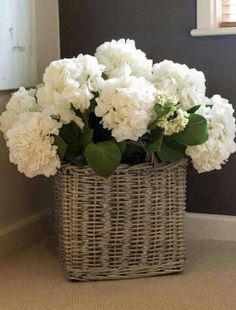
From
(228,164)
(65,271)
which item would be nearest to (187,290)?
(65,271)

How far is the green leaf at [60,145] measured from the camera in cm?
181

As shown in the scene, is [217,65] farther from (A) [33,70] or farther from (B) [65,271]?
(B) [65,271]

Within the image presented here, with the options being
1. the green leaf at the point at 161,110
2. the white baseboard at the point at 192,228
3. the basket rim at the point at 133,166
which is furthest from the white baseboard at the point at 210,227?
the green leaf at the point at 161,110

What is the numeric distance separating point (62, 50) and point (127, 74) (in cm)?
76

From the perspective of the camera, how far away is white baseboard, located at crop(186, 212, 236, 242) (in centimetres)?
234

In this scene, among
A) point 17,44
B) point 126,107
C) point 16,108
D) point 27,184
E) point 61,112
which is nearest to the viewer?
point 126,107

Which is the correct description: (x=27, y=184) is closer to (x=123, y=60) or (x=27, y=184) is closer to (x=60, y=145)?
(x=60, y=145)

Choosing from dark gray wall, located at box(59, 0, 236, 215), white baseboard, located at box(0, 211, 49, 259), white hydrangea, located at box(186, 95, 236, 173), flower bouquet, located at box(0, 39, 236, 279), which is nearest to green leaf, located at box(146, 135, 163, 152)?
flower bouquet, located at box(0, 39, 236, 279)

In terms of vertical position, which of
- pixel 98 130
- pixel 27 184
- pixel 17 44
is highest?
pixel 17 44

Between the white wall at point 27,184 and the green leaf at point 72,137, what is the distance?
0.40 meters

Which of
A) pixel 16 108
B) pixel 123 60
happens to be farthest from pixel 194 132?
pixel 16 108

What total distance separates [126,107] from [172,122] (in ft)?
0.49

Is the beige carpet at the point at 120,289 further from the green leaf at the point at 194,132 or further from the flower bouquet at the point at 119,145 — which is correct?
the green leaf at the point at 194,132

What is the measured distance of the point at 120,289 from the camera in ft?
5.95
